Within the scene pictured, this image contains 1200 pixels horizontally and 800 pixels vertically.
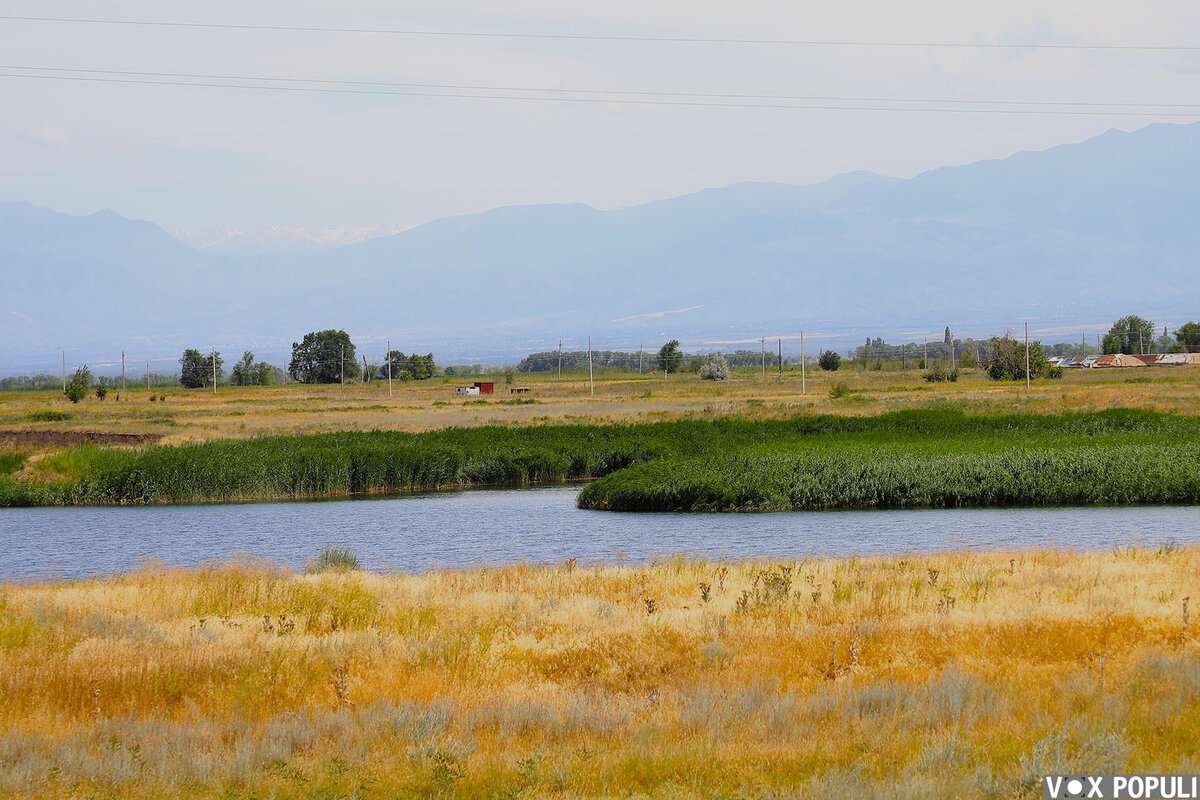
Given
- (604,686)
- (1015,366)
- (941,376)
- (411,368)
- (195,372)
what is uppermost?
(195,372)

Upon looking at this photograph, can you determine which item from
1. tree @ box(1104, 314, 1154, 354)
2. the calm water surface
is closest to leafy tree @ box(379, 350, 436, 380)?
tree @ box(1104, 314, 1154, 354)

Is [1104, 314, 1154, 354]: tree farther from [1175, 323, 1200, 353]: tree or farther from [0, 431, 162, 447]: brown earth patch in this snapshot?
[0, 431, 162, 447]: brown earth patch

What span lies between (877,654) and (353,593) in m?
8.69

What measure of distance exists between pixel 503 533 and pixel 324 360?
417 ft

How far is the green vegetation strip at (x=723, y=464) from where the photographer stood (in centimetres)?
4062

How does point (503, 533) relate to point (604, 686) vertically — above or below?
below

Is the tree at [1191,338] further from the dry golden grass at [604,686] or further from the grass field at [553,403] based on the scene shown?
the dry golden grass at [604,686]

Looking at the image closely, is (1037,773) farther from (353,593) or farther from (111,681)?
(353,593)

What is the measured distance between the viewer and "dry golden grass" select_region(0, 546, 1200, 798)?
10266mm

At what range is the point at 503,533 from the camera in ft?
120

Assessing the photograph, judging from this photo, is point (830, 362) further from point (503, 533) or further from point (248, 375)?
point (503, 533)

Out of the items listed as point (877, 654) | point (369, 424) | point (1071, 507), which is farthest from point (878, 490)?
point (369, 424)

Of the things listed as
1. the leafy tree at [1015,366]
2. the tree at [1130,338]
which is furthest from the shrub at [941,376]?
the tree at [1130,338]

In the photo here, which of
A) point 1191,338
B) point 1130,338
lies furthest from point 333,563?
point 1130,338
